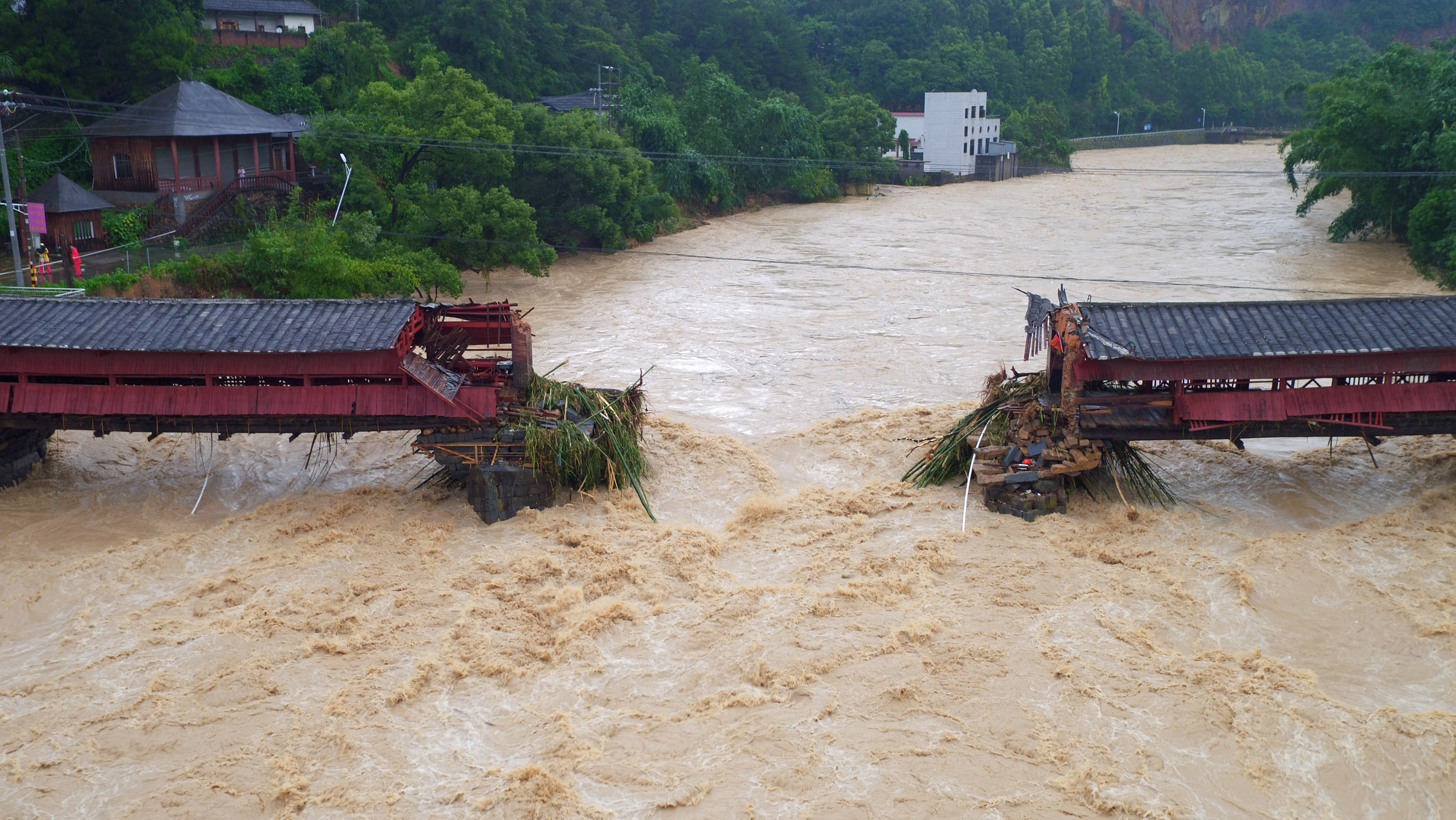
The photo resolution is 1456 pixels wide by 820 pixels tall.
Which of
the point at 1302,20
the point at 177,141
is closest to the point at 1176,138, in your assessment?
the point at 1302,20

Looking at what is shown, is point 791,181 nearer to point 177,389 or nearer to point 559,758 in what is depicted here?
point 177,389

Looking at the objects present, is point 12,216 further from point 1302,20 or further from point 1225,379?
point 1302,20

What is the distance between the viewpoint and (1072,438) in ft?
49.2

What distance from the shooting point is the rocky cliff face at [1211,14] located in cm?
10581

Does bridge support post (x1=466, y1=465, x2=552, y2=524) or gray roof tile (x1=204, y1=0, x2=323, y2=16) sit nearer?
bridge support post (x1=466, y1=465, x2=552, y2=524)

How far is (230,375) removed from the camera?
1547 centimetres

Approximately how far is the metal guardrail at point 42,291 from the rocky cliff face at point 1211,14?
9930 centimetres

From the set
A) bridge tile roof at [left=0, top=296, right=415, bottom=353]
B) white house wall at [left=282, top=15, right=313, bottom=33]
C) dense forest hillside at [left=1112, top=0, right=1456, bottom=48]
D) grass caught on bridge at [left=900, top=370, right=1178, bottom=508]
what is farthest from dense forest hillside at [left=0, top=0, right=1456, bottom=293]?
grass caught on bridge at [left=900, top=370, right=1178, bottom=508]

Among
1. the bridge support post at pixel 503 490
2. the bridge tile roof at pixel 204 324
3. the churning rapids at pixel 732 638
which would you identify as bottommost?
the churning rapids at pixel 732 638

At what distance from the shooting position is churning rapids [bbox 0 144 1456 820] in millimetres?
9984

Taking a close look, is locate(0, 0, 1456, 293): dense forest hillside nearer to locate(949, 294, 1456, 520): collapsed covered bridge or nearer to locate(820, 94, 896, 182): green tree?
locate(820, 94, 896, 182): green tree

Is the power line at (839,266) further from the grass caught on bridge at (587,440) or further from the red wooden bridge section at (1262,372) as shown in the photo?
the red wooden bridge section at (1262,372)

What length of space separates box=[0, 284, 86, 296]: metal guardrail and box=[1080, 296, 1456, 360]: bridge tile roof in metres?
17.4

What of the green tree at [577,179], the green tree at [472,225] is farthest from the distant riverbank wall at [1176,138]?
the green tree at [472,225]
